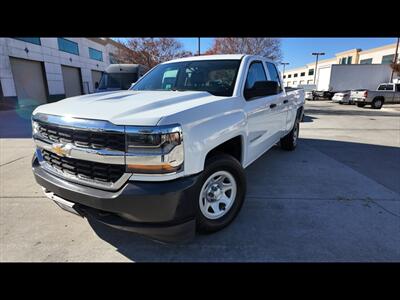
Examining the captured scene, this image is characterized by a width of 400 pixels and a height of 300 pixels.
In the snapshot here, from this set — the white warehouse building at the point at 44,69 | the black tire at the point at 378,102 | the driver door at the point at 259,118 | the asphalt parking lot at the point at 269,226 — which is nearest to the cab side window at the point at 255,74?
the driver door at the point at 259,118

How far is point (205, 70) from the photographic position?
348 centimetres

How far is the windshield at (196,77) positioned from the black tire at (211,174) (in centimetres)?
93

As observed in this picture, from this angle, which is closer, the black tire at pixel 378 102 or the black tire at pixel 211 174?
the black tire at pixel 211 174

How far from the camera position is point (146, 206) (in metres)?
1.90

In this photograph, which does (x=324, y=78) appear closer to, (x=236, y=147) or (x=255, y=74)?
(x=255, y=74)

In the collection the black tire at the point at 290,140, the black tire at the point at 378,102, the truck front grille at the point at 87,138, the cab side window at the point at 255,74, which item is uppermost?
the cab side window at the point at 255,74

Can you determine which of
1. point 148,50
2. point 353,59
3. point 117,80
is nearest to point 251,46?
point 148,50

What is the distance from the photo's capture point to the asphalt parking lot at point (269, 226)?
2.43 m

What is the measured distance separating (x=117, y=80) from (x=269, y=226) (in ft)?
38.1

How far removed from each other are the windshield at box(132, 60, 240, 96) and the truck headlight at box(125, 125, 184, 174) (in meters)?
1.35

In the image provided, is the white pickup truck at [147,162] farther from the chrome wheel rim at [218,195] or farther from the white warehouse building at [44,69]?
the white warehouse building at [44,69]
